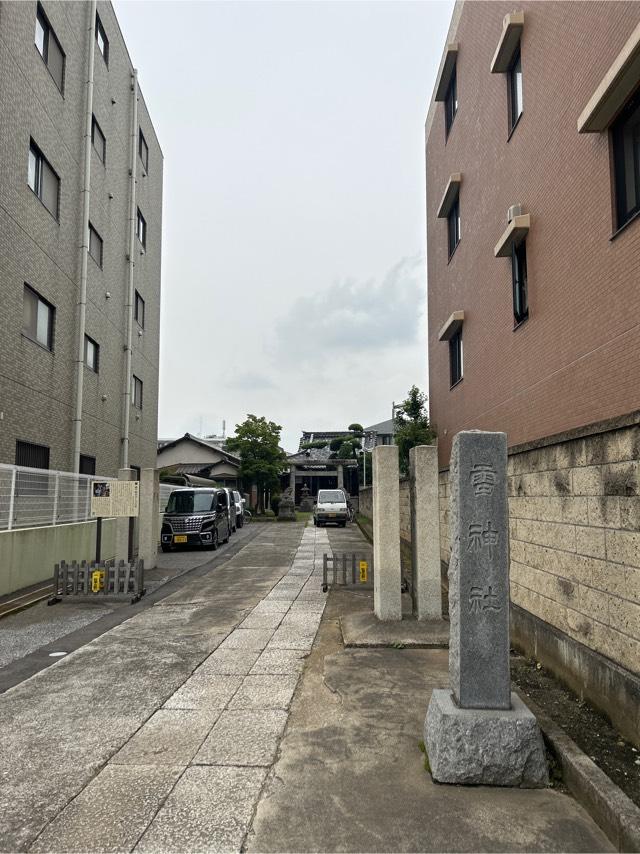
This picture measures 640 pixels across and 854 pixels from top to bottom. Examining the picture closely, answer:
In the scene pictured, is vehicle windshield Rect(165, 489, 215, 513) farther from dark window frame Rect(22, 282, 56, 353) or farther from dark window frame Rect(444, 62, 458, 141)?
dark window frame Rect(444, 62, 458, 141)

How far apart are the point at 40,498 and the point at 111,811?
31.2ft

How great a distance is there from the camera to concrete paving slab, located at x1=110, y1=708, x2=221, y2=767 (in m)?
A: 3.99

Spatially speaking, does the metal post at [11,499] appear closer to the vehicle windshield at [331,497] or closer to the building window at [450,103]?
the building window at [450,103]

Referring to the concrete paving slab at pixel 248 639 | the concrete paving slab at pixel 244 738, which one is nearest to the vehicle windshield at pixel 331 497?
the concrete paving slab at pixel 248 639

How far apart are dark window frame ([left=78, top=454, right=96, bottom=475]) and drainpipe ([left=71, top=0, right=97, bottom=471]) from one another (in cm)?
89

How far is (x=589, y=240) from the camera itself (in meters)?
7.75

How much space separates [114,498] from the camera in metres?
11.1

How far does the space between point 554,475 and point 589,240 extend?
12.6ft

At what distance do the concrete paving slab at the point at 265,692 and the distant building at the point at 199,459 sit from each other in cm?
3781

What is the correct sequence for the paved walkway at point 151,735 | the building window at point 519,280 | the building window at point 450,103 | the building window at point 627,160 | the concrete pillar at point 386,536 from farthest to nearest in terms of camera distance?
the building window at point 450,103 → the building window at point 519,280 → the concrete pillar at point 386,536 → the building window at point 627,160 → the paved walkway at point 151,735

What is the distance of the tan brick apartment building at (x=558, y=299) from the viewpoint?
467 centimetres

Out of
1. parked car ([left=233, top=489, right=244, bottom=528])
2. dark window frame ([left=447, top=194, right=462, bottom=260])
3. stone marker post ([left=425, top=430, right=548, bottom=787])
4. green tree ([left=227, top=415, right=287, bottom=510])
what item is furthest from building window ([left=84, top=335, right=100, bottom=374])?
green tree ([left=227, top=415, right=287, bottom=510])

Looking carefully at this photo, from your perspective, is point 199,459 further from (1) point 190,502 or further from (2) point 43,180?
(2) point 43,180

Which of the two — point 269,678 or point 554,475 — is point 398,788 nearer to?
point 269,678
